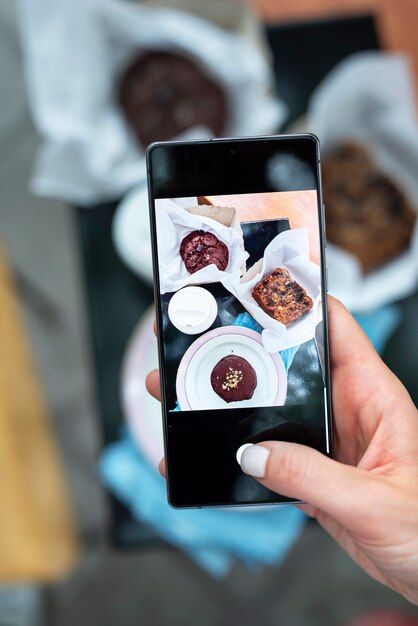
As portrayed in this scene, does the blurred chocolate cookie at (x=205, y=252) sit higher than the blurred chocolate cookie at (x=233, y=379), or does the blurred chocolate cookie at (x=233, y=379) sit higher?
the blurred chocolate cookie at (x=205, y=252)

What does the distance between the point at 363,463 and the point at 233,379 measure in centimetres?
8

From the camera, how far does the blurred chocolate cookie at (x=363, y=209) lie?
1.87 feet

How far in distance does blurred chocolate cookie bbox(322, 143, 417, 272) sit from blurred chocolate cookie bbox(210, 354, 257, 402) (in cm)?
28

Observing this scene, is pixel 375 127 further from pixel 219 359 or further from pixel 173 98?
pixel 219 359

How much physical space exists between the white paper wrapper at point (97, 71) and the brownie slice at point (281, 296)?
0.27 m

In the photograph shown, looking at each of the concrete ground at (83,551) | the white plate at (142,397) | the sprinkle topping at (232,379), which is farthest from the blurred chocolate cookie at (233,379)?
the concrete ground at (83,551)

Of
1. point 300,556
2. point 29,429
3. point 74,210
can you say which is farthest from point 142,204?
point 300,556

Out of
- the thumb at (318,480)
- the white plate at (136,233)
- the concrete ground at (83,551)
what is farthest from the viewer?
the concrete ground at (83,551)

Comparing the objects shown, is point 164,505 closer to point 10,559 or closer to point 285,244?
point 10,559

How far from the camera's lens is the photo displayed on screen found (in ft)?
1.00

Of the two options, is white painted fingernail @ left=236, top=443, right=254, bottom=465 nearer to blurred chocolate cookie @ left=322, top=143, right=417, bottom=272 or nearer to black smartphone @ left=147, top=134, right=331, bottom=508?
black smartphone @ left=147, top=134, right=331, bottom=508

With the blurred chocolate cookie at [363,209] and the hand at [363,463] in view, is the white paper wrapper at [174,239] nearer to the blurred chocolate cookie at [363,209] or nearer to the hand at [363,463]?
the hand at [363,463]

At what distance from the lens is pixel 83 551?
0.84 m

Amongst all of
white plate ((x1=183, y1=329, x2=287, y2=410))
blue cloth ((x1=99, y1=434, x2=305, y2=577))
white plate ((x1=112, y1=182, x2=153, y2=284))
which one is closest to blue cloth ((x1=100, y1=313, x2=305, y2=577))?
blue cloth ((x1=99, y1=434, x2=305, y2=577))
